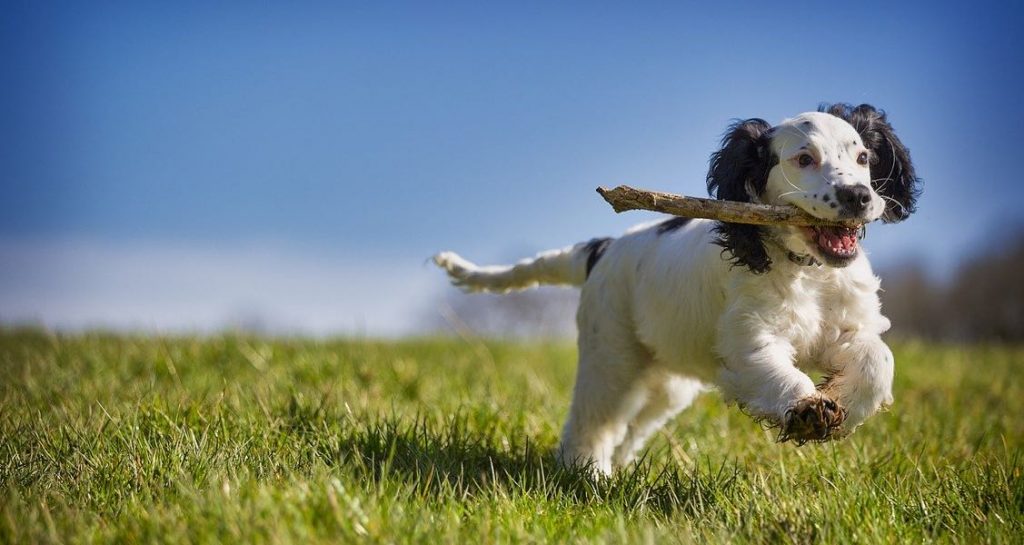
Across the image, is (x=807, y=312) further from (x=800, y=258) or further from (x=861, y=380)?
(x=861, y=380)

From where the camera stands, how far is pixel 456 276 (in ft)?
19.2

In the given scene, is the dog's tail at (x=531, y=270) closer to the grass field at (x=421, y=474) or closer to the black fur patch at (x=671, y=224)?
the black fur patch at (x=671, y=224)

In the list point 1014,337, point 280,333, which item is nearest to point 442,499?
point 280,333

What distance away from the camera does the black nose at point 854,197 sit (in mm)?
3684

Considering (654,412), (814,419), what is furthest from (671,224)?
(814,419)

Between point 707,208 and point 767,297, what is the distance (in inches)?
21.7

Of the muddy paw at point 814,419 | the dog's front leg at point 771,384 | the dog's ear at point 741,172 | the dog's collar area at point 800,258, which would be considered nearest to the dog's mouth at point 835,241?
the dog's collar area at point 800,258

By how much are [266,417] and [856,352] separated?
2.90 m

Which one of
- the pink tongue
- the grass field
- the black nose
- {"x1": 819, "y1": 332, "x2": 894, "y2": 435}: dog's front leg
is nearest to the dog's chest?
{"x1": 819, "y1": 332, "x2": 894, "y2": 435}: dog's front leg

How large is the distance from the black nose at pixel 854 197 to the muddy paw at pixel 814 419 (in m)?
0.81

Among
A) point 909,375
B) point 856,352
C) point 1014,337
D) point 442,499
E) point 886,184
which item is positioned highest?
point 886,184

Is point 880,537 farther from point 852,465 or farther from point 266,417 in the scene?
point 266,417

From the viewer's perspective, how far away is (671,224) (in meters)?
5.00

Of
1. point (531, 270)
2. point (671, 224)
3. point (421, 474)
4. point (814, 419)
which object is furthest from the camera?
point (531, 270)
